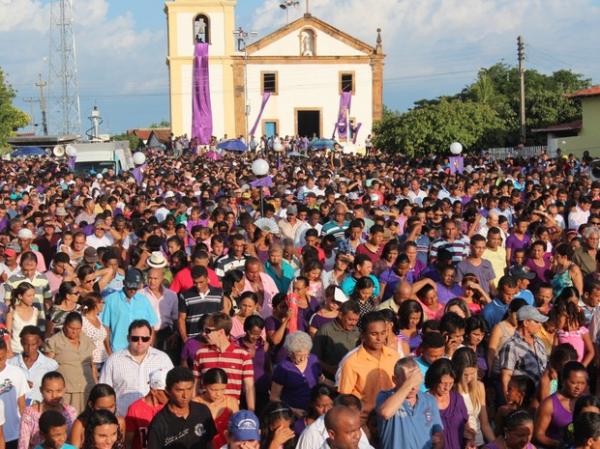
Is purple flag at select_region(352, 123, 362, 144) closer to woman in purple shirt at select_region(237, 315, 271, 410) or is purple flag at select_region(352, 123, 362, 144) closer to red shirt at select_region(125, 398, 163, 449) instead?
woman in purple shirt at select_region(237, 315, 271, 410)

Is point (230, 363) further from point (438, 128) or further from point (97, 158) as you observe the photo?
point (438, 128)

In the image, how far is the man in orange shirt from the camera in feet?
21.3

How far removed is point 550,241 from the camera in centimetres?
1217

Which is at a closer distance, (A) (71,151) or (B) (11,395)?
(B) (11,395)

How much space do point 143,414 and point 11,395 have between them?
3.99 feet

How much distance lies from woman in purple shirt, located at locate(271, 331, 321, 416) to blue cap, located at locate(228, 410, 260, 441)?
1547 mm

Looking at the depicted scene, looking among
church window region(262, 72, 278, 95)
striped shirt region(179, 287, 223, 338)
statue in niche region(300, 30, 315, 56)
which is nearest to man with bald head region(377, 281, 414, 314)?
striped shirt region(179, 287, 223, 338)

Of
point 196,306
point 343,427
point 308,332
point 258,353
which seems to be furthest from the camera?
point 196,306

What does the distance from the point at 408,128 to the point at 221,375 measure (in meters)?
27.7

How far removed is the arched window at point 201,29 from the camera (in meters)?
54.9

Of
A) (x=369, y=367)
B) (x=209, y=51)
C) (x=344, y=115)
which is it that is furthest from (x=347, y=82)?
(x=369, y=367)

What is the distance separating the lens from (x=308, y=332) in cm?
823

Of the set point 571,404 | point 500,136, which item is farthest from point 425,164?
point 571,404

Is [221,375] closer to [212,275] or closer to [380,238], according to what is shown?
[212,275]
